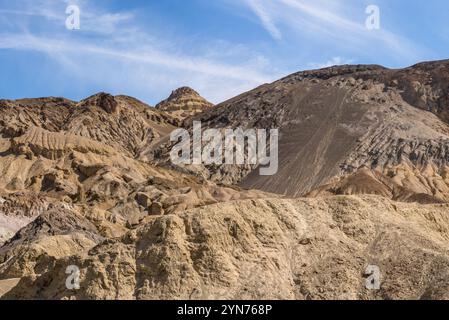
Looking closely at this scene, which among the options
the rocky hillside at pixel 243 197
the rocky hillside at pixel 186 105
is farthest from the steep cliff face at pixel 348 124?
the rocky hillside at pixel 186 105

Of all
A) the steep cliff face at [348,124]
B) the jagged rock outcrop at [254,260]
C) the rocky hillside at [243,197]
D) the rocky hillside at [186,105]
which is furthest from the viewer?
the rocky hillside at [186,105]

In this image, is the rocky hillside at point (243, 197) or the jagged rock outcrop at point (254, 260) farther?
the rocky hillside at point (243, 197)

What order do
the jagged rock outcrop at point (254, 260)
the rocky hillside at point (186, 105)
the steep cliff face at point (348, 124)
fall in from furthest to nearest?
the rocky hillside at point (186, 105) → the steep cliff face at point (348, 124) → the jagged rock outcrop at point (254, 260)

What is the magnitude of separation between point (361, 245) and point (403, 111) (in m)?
102

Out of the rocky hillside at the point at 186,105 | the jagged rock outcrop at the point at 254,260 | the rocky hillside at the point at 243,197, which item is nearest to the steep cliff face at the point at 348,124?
the rocky hillside at the point at 243,197

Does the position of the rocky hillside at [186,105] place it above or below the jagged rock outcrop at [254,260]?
above

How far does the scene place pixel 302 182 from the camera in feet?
360

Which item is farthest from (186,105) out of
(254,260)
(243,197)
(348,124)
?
(254,260)

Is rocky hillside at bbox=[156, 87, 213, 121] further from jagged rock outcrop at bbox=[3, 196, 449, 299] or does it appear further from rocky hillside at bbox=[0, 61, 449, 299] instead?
jagged rock outcrop at bbox=[3, 196, 449, 299]

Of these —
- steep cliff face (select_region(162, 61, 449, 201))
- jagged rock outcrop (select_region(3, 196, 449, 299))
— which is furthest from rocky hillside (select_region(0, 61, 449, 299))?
steep cliff face (select_region(162, 61, 449, 201))

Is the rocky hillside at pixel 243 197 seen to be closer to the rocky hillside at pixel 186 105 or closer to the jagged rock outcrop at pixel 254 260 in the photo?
the jagged rock outcrop at pixel 254 260

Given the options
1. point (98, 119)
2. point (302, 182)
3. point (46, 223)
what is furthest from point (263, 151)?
point (46, 223)

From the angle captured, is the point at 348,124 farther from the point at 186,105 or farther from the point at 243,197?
the point at 186,105
